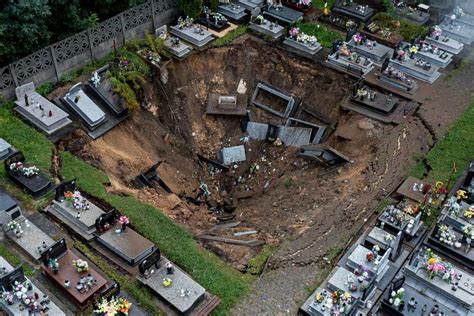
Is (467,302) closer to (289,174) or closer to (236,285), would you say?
(236,285)

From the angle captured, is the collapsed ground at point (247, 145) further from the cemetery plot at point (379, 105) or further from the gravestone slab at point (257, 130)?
the cemetery plot at point (379, 105)

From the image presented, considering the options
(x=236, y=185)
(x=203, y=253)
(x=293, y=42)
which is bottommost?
(x=236, y=185)

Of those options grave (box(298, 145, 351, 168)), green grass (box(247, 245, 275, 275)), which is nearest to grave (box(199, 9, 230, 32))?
grave (box(298, 145, 351, 168))

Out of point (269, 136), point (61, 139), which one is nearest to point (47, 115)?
point (61, 139)

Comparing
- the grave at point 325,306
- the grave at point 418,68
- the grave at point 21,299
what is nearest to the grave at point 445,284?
the grave at point 325,306

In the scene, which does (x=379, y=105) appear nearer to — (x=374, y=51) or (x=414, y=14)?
(x=374, y=51)
